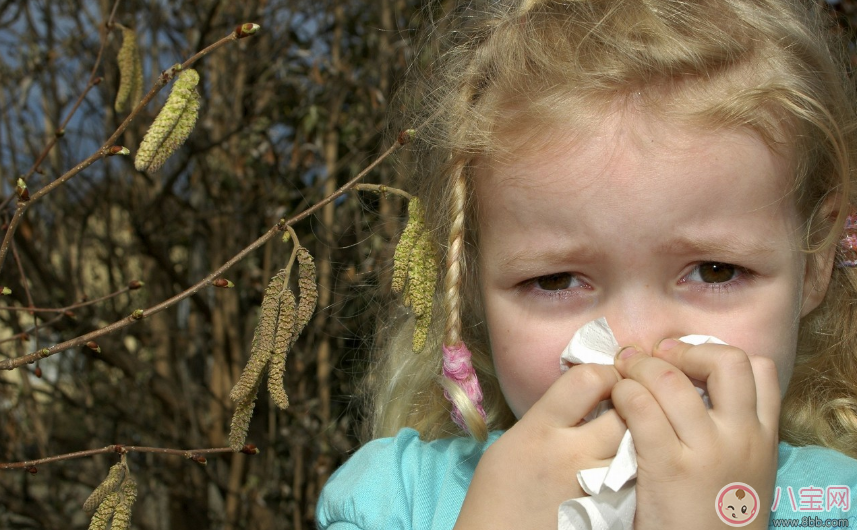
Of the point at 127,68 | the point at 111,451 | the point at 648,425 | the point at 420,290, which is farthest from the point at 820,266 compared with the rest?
the point at 127,68

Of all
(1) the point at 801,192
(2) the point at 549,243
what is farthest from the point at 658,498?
(1) the point at 801,192

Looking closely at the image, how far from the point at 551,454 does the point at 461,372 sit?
36cm

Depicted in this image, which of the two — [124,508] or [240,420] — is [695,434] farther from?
[124,508]

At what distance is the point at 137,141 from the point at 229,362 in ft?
3.05

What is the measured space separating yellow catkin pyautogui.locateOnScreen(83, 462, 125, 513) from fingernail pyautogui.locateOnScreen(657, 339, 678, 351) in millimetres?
873

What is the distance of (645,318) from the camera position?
1.38m

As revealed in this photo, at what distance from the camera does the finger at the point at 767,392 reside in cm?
127

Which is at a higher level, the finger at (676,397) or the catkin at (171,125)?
the catkin at (171,125)

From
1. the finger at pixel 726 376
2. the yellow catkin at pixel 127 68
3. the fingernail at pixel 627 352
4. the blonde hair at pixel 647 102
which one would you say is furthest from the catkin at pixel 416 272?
the yellow catkin at pixel 127 68

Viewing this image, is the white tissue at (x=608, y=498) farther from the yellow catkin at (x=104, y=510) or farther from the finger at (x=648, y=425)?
the yellow catkin at (x=104, y=510)

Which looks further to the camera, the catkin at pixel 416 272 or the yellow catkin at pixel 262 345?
the catkin at pixel 416 272

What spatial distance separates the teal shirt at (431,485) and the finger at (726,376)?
0.42 metres

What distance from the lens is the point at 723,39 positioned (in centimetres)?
150

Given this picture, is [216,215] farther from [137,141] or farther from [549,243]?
[549,243]
